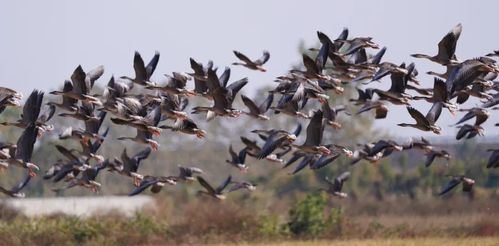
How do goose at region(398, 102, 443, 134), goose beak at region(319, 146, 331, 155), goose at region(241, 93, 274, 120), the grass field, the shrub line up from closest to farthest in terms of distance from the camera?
goose at region(398, 102, 443, 134) → goose beak at region(319, 146, 331, 155) → goose at region(241, 93, 274, 120) → the grass field → the shrub

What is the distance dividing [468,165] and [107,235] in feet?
38.5

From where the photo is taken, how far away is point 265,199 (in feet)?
143

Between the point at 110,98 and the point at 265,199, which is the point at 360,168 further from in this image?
the point at 110,98

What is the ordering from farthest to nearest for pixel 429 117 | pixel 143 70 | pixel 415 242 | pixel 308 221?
pixel 308 221, pixel 415 242, pixel 143 70, pixel 429 117

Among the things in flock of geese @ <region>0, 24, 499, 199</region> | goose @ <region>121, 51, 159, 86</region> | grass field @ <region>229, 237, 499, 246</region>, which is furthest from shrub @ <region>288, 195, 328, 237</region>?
goose @ <region>121, 51, 159, 86</region>

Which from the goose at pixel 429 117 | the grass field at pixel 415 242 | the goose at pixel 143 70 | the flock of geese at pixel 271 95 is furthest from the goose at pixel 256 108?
the grass field at pixel 415 242

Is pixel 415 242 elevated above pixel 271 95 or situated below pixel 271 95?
below

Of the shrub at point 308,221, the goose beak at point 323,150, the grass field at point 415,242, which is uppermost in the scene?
the goose beak at point 323,150

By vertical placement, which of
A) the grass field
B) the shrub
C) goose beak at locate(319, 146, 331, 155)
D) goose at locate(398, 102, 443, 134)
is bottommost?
the shrub

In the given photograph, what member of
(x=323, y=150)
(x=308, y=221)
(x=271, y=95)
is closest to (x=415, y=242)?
(x=308, y=221)

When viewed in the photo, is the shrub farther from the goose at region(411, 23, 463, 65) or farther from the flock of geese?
the goose at region(411, 23, 463, 65)

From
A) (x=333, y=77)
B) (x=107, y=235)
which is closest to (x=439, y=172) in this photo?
(x=107, y=235)

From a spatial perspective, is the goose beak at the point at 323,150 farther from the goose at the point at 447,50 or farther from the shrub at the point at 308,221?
the shrub at the point at 308,221

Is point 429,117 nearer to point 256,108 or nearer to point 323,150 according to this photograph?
point 323,150
